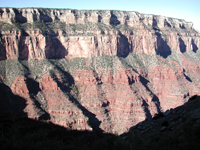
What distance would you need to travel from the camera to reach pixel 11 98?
61.8m

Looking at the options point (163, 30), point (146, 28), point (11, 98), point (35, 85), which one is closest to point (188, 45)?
point (163, 30)

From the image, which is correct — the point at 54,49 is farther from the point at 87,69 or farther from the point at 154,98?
the point at 154,98

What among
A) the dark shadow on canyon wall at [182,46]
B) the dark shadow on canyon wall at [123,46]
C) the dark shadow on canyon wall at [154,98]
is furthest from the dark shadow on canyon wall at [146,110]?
the dark shadow on canyon wall at [182,46]

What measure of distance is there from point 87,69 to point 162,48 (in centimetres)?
4954

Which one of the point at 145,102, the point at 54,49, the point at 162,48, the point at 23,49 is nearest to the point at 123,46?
the point at 145,102

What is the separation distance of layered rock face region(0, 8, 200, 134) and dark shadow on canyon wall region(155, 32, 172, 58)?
3528mm

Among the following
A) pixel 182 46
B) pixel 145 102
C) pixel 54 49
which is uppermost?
pixel 54 49

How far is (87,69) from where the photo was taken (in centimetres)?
7550

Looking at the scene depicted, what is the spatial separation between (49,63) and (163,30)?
69.9 m

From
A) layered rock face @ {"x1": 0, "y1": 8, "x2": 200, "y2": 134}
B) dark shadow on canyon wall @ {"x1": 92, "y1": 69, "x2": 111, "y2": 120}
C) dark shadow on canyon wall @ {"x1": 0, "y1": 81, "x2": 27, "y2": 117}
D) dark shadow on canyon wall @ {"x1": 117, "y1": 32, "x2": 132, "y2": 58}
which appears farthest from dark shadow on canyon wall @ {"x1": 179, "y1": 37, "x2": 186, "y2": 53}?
dark shadow on canyon wall @ {"x1": 0, "y1": 81, "x2": 27, "y2": 117}

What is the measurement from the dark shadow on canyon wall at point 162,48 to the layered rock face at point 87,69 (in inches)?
139

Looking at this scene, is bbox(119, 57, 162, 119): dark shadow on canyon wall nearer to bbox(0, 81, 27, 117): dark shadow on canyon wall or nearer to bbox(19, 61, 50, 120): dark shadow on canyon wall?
bbox(19, 61, 50, 120): dark shadow on canyon wall

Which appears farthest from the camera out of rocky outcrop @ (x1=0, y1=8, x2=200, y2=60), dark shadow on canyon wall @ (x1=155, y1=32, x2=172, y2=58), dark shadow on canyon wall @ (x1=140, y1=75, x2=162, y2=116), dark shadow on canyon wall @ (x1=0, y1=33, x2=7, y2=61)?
dark shadow on canyon wall @ (x1=155, y1=32, x2=172, y2=58)

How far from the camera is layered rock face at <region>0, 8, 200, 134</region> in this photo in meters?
63.6
